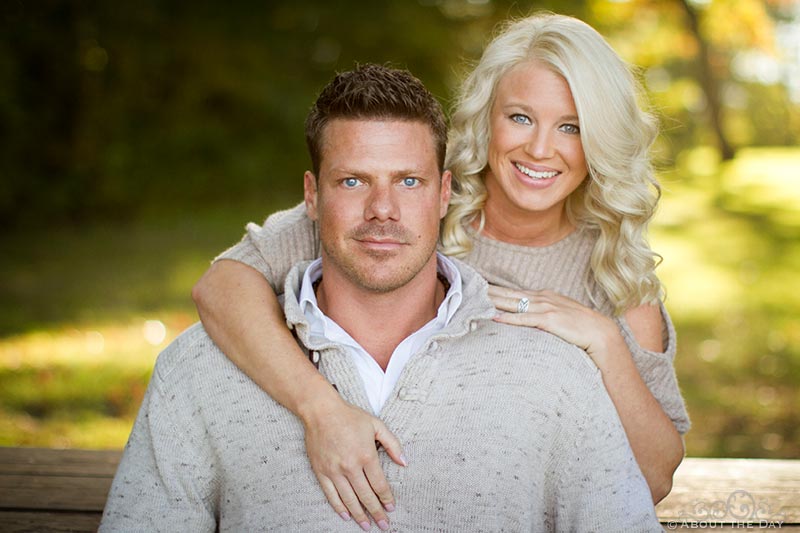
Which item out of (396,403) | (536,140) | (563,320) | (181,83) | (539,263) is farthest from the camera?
(181,83)

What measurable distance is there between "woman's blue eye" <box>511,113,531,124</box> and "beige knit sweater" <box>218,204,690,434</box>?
422mm

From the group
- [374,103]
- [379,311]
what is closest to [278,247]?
[379,311]

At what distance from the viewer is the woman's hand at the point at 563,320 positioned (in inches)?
95.5

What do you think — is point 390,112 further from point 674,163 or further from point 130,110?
point 674,163

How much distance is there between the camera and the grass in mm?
5234

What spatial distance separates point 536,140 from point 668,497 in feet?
4.03

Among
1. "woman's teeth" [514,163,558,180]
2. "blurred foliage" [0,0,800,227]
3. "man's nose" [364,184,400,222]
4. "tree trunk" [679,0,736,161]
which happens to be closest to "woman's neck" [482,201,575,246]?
A: "woman's teeth" [514,163,558,180]

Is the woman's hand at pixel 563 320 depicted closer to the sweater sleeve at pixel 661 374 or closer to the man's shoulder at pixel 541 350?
the man's shoulder at pixel 541 350

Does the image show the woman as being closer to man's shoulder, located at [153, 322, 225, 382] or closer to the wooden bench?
man's shoulder, located at [153, 322, 225, 382]

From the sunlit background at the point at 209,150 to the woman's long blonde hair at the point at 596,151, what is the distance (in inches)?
158

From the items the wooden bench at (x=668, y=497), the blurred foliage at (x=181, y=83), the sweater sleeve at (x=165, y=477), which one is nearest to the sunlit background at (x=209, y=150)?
the blurred foliage at (x=181, y=83)

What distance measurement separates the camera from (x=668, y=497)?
2834 millimetres

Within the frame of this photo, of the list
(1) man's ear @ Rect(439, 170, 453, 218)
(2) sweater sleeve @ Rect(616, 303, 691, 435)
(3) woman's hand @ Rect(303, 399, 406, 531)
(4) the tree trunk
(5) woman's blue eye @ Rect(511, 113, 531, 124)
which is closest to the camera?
(3) woman's hand @ Rect(303, 399, 406, 531)

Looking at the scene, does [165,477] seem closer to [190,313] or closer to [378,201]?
[378,201]
